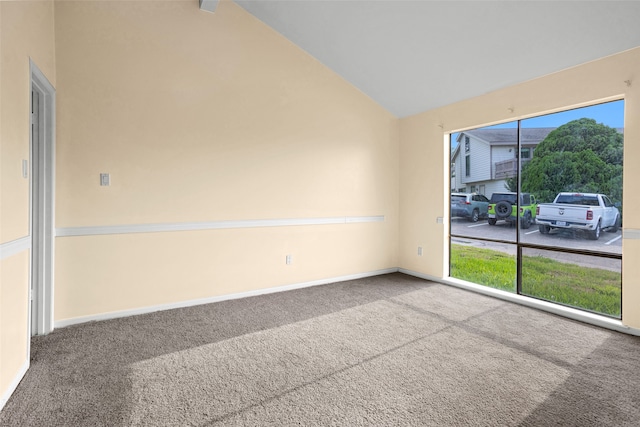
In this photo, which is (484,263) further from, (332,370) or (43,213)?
(43,213)

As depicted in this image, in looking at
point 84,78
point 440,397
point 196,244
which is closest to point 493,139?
point 440,397

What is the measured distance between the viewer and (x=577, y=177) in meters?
3.54

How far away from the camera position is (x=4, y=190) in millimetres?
2004

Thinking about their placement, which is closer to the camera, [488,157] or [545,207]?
[545,207]

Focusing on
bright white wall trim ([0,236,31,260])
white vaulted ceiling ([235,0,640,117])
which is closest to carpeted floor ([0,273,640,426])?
bright white wall trim ([0,236,31,260])

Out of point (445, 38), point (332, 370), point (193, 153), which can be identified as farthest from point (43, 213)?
point (445, 38)

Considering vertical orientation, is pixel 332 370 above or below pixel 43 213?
below

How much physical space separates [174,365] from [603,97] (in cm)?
435

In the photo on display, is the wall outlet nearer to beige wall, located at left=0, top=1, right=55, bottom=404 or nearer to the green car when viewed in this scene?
beige wall, located at left=0, top=1, right=55, bottom=404

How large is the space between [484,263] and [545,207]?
106cm

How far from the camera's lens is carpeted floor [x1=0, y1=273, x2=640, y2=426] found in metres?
1.92

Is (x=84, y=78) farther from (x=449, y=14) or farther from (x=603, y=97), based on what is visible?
(x=603, y=97)

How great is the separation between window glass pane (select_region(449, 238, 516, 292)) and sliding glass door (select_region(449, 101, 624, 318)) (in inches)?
0.5

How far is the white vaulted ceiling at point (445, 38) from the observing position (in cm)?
290
